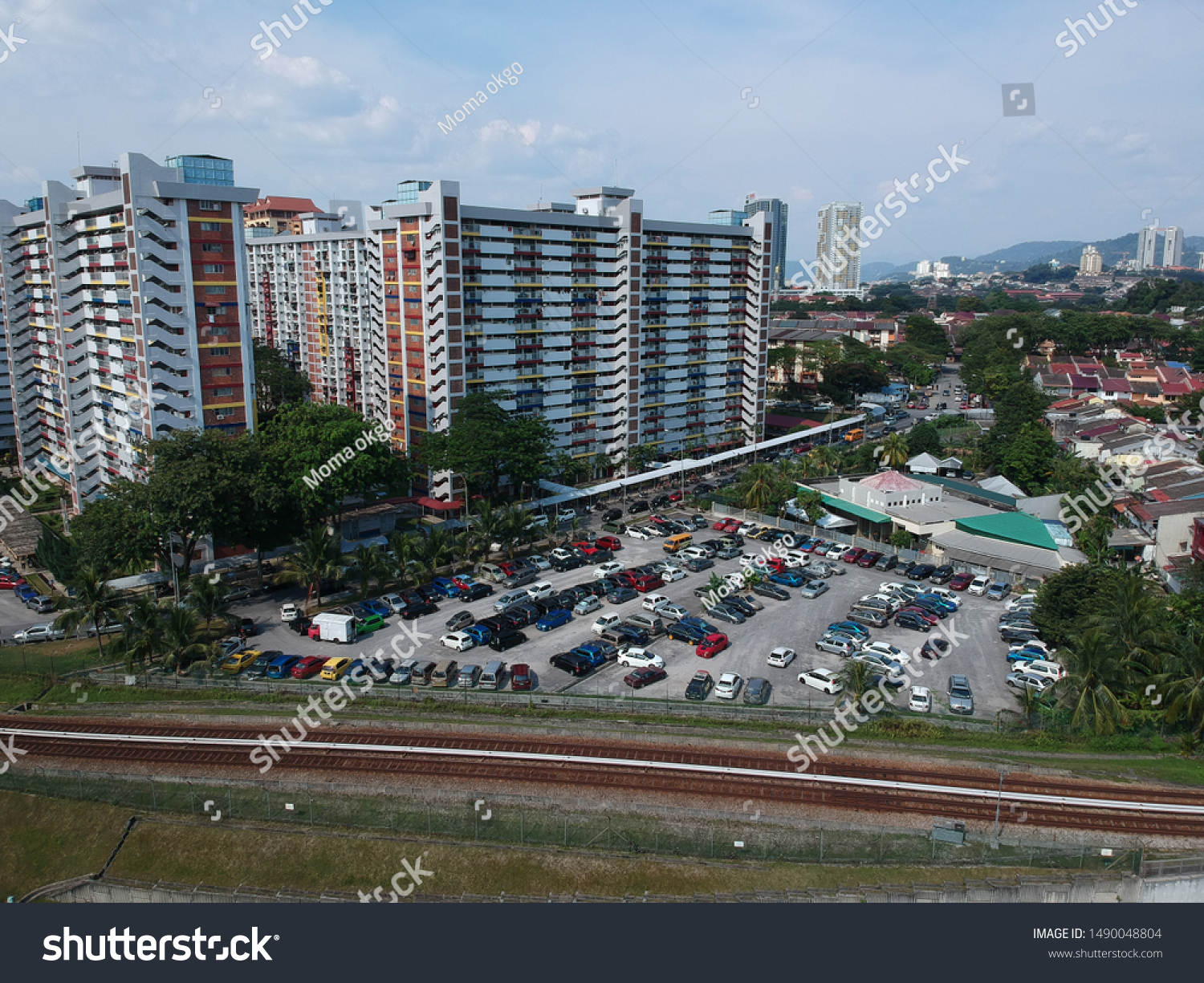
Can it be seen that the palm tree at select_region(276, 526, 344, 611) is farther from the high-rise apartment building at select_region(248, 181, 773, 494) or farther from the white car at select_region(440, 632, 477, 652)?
the high-rise apartment building at select_region(248, 181, 773, 494)

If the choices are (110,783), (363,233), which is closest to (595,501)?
(363,233)

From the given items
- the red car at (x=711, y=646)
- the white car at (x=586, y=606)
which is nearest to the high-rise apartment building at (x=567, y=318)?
the white car at (x=586, y=606)

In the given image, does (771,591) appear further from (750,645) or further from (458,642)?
(458,642)

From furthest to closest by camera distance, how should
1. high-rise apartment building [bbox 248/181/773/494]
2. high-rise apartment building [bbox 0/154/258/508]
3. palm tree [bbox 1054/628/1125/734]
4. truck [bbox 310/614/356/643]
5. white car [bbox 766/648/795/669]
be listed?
high-rise apartment building [bbox 248/181/773/494] → high-rise apartment building [bbox 0/154/258/508] → truck [bbox 310/614/356/643] → white car [bbox 766/648/795/669] → palm tree [bbox 1054/628/1125/734]

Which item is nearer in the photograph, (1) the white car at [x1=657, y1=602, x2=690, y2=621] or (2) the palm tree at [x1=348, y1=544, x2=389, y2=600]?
(1) the white car at [x1=657, y1=602, x2=690, y2=621]

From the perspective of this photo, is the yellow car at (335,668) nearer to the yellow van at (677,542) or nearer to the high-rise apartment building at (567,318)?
the yellow van at (677,542)

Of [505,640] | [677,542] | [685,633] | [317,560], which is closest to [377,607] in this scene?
[317,560]

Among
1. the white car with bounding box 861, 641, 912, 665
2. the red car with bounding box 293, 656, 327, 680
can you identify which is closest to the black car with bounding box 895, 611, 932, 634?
the white car with bounding box 861, 641, 912, 665
